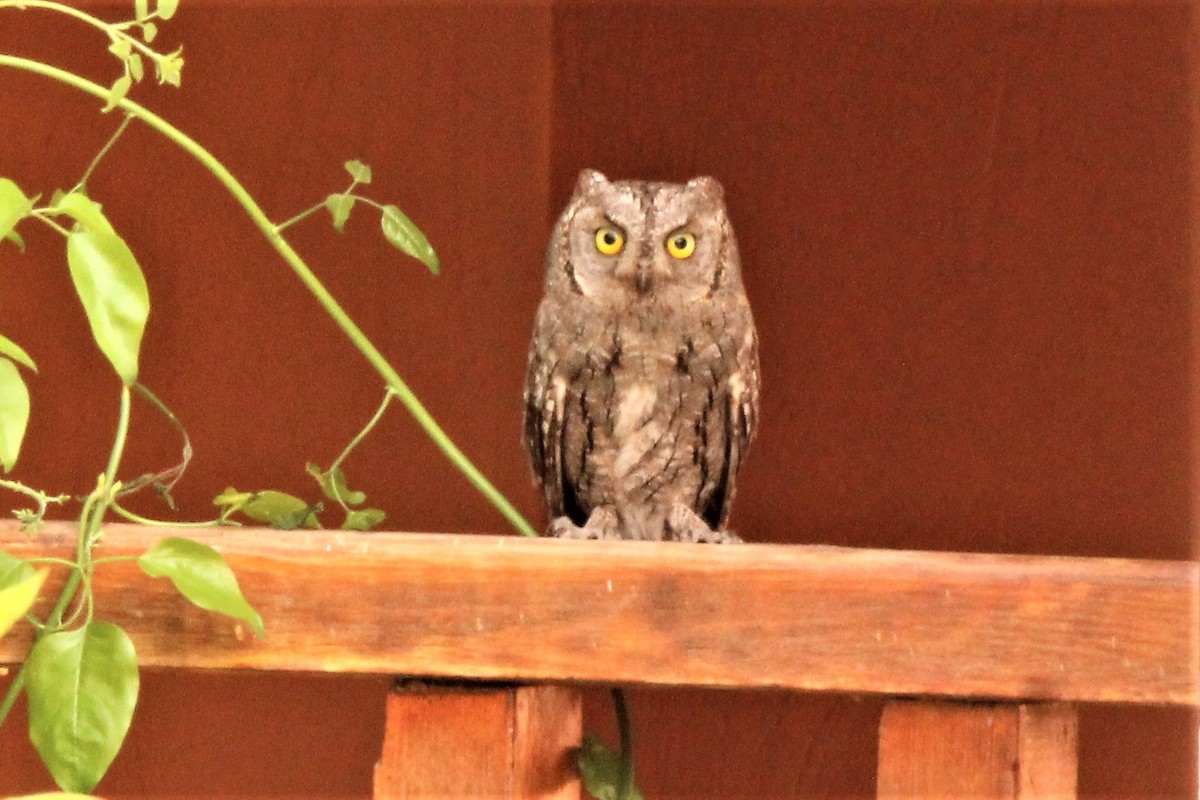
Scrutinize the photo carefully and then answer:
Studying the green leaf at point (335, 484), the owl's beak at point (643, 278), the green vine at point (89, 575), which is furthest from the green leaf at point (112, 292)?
the owl's beak at point (643, 278)

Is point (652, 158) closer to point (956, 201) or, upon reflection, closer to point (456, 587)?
point (956, 201)

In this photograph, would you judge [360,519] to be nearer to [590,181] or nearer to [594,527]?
[594,527]

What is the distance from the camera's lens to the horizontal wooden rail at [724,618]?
0.74 meters

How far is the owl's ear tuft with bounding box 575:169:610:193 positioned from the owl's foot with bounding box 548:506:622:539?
307 millimetres

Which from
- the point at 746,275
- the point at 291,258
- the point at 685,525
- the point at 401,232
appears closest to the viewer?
the point at 291,258

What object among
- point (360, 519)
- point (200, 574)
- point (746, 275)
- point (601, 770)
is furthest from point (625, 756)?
point (746, 275)

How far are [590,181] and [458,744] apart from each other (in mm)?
753

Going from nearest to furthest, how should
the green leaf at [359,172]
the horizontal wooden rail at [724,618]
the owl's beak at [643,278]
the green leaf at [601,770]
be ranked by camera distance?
the horizontal wooden rail at [724,618] → the green leaf at [601,770] → the green leaf at [359,172] → the owl's beak at [643,278]

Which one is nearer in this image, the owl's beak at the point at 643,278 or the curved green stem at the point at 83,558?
the curved green stem at the point at 83,558

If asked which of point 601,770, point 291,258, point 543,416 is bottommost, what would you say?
point 601,770

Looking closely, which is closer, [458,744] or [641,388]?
[458,744]

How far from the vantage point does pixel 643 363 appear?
137 cm

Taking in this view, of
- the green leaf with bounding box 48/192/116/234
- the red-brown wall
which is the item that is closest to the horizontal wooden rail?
the green leaf with bounding box 48/192/116/234

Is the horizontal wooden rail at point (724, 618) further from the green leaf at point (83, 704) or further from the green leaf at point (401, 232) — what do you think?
the green leaf at point (401, 232)
